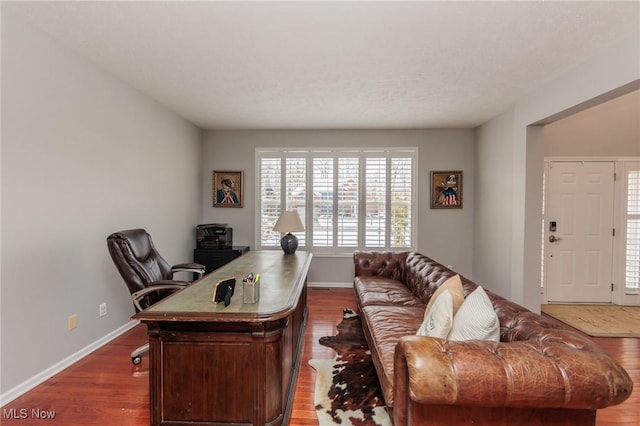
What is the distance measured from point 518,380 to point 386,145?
4192mm

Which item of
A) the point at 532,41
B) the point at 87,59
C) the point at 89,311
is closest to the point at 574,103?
the point at 532,41

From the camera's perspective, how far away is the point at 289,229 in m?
3.63

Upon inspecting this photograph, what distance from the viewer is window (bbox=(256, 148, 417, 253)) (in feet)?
16.0

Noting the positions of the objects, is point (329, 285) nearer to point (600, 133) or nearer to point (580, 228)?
point (580, 228)

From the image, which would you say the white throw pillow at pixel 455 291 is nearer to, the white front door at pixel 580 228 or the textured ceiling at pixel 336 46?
the textured ceiling at pixel 336 46

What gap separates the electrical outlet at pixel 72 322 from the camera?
2.46 m

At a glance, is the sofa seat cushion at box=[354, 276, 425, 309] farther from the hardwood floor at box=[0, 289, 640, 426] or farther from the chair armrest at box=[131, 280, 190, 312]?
the chair armrest at box=[131, 280, 190, 312]

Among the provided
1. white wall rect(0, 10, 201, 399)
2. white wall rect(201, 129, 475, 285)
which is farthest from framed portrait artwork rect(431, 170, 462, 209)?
white wall rect(0, 10, 201, 399)

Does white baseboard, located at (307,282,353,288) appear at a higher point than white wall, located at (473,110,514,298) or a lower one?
lower

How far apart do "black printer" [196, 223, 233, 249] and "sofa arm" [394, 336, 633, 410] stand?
399 cm

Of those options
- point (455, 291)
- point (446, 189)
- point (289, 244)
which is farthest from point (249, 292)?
point (446, 189)

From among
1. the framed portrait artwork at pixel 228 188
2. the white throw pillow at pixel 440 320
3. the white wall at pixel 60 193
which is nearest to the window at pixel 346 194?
the framed portrait artwork at pixel 228 188

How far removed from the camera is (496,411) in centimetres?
121

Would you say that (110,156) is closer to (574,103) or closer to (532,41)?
(532,41)
